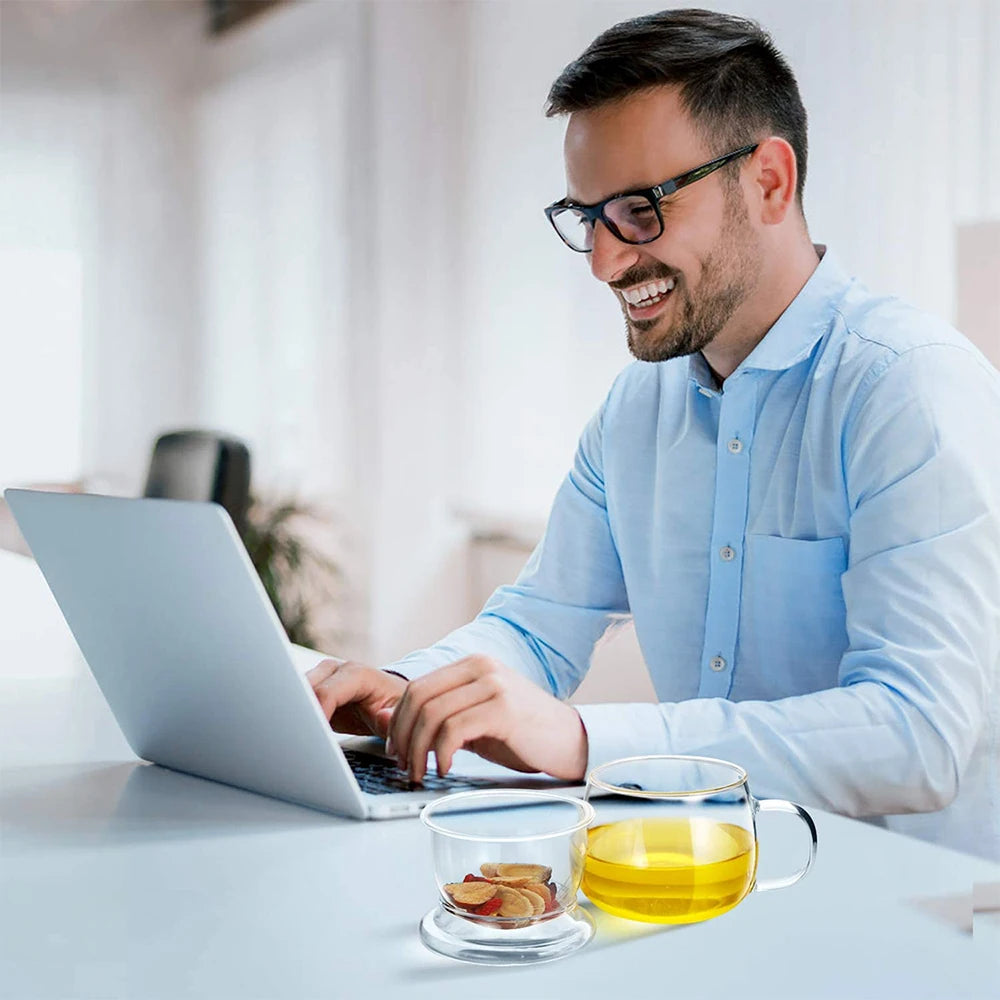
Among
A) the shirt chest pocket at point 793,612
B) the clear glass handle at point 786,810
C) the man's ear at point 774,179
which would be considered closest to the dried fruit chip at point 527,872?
the clear glass handle at point 786,810

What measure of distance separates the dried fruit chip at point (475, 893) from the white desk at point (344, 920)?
0.03 meters

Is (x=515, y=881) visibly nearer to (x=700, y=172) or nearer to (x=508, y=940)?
(x=508, y=940)

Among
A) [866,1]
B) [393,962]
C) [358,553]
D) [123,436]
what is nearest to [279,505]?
[358,553]

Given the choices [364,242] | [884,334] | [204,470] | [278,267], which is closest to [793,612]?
[884,334]

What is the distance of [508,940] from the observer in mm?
643

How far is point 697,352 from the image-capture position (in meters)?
1.51

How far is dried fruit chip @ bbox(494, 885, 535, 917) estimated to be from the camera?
65 cm

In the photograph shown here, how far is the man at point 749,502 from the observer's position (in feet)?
3.44

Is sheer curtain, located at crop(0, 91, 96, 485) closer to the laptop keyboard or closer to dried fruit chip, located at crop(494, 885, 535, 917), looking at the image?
the laptop keyboard

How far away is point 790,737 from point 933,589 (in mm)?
188

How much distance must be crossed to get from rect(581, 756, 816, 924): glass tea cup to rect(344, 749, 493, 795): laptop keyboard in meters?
0.26

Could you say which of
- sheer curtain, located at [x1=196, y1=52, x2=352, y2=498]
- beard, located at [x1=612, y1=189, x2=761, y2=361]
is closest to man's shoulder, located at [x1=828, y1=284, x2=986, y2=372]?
beard, located at [x1=612, y1=189, x2=761, y2=361]

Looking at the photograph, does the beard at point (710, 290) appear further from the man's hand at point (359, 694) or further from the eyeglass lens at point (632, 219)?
the man's hand at point (359, 694)

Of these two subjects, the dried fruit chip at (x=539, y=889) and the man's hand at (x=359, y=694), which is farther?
the man's hand at (x=359, y=694)
